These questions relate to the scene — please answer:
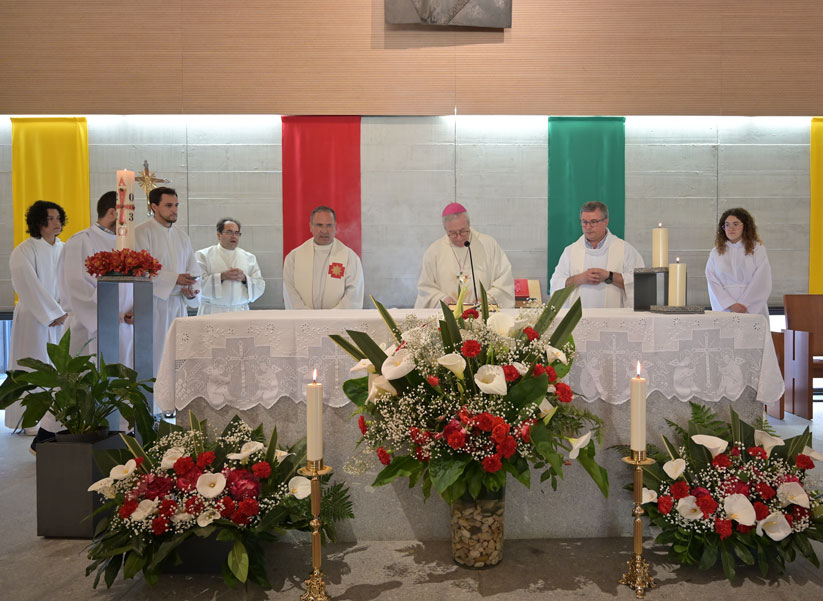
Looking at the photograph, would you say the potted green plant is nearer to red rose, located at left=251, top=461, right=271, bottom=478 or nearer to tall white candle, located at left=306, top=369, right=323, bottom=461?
red rose, located at left=251, top=461, right=271, bottom=478

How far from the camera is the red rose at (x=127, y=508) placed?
7.43 ft

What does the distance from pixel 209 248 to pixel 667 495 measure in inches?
203

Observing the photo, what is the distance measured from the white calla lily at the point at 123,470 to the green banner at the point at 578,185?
4.98 metres

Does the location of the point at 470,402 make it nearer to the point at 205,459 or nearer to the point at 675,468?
the point at 675,468

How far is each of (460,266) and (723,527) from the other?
2651 mm

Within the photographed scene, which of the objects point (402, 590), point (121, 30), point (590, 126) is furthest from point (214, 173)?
point (402, 590)

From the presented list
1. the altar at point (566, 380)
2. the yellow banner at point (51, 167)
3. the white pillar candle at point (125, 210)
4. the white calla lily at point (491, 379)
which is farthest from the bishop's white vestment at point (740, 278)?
→ the yellow banner at point (51, 167)

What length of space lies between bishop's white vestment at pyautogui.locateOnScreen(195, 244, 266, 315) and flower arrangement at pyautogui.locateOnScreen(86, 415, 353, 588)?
11.9 ft

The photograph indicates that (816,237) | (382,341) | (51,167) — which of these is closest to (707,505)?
(382,341)

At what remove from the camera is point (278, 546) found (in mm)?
2717

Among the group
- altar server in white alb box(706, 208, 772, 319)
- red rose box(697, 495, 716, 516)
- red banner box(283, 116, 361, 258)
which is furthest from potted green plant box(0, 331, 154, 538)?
altar server in white alb box(706, 208, 772, 319)

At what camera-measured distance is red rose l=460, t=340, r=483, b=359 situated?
2.09m

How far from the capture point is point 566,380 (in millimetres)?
2746

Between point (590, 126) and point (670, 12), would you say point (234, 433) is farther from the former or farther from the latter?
point (670, 12)
